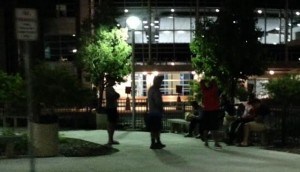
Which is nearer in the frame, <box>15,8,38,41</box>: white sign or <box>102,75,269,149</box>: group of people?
<box>15,8,38,41</box>: white sign

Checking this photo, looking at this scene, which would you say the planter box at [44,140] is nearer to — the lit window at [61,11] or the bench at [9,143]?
the bench at [9,143]

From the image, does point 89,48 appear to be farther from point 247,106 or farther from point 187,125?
point 247,106

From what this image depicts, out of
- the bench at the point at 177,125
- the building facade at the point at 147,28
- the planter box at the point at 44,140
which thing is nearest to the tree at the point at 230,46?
the bench at the point at 177,125

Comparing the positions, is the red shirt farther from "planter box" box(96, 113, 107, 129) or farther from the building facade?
the building facade

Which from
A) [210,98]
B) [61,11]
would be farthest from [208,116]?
[61,11]

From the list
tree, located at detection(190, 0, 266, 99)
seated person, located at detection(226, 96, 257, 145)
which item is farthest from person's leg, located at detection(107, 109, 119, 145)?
tree, located at detection(190, 0, 266, 99)

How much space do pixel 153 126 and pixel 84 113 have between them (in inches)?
391

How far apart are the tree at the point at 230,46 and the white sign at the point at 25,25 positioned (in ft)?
45.3

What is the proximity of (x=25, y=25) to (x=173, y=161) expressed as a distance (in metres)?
4.20

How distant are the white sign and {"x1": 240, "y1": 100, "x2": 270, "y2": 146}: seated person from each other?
6902 mm

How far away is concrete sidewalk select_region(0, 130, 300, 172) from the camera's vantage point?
10320 mm

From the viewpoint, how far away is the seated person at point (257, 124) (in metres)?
14.0

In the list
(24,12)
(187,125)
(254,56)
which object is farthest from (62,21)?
(24,12)

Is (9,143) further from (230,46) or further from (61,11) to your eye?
→ (61,11)
